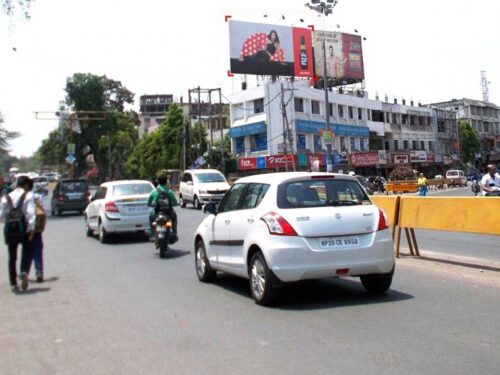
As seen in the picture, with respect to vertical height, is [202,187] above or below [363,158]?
below

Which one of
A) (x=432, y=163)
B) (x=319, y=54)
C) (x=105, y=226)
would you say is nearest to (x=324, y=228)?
(x=105, y=226)

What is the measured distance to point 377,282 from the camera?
25.0ft

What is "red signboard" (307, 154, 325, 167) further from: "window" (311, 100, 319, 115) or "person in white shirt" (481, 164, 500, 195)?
"person in white shirt" (481, 164, 500, 195)

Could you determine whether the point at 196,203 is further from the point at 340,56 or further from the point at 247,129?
the point at 340,56

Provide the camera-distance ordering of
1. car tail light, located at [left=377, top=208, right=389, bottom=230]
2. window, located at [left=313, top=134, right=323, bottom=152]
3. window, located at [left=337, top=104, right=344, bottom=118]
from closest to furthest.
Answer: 1. car tail light, located at [left=377, top=208, right=389, bottom=230]
2. window, located at [left=313, top=134, right=323, bottom=152]
3. window, located at [left=337, top=104, right=344, bottom=118]

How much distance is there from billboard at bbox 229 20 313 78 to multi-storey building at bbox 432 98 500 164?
4791cm

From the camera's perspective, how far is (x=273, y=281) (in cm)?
697

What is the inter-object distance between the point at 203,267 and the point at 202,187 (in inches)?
779

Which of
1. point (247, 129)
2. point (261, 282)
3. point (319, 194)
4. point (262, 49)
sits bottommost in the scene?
point (261, 282)

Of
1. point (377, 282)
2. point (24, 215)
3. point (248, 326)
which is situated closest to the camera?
point (248, 326)

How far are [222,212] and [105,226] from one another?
25.4 feet

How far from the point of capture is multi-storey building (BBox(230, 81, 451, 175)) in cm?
5388

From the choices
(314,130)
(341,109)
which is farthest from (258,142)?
(341,109)

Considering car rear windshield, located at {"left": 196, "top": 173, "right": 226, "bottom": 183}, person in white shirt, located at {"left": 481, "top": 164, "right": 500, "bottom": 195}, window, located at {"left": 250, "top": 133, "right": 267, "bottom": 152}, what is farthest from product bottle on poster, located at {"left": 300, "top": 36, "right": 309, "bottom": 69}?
person in white shirt, located at {"left": 481, "top": 164, "right": 500, "bottom": 195}
